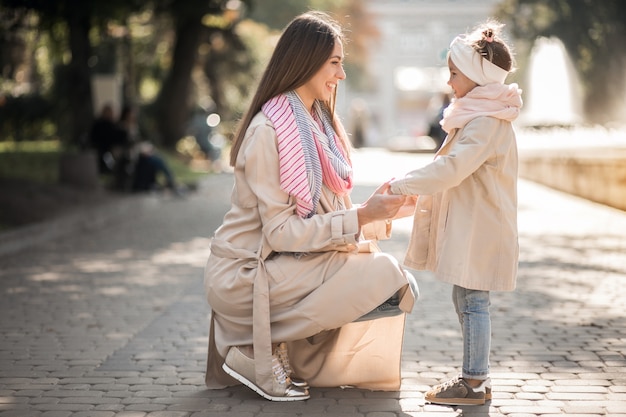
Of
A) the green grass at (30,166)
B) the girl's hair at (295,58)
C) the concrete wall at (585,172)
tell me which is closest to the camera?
the girl's hair at (295,58)

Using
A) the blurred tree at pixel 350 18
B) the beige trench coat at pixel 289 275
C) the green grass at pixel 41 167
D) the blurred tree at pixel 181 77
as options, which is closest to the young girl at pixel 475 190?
the beige trench coat at pixel 289 275

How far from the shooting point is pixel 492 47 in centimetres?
445

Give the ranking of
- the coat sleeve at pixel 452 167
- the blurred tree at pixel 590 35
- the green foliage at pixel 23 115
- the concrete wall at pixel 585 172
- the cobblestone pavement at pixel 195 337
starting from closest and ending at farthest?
the coat sleeve at pixel 452 167 → the cobblestone pavement at pixel 195 337 → the concrete wall at pixel 585 172 → the blurred tree at pixel 590 35 → the green foliage at pixel 23 115

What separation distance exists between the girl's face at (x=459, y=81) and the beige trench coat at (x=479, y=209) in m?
0.18

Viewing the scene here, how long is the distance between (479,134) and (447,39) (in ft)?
266

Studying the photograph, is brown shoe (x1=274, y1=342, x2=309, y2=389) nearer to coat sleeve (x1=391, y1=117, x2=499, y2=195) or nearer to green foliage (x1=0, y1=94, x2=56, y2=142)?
coat sleeve (x1=391, y1=117, x2=499, y2=195)

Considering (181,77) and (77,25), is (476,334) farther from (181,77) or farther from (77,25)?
(181,77)

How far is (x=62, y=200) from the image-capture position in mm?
14398

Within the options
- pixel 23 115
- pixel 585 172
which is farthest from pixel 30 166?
pixel 585 172

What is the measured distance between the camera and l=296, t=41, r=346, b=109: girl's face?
15.1 ft

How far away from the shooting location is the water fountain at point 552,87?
1045 inches

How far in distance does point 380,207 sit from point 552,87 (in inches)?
1053

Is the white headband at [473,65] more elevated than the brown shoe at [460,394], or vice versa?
the white headband at [473,65]

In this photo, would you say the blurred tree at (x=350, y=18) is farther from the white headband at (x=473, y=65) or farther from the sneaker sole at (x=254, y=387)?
the sneaker sole at (x=254, y=387)
